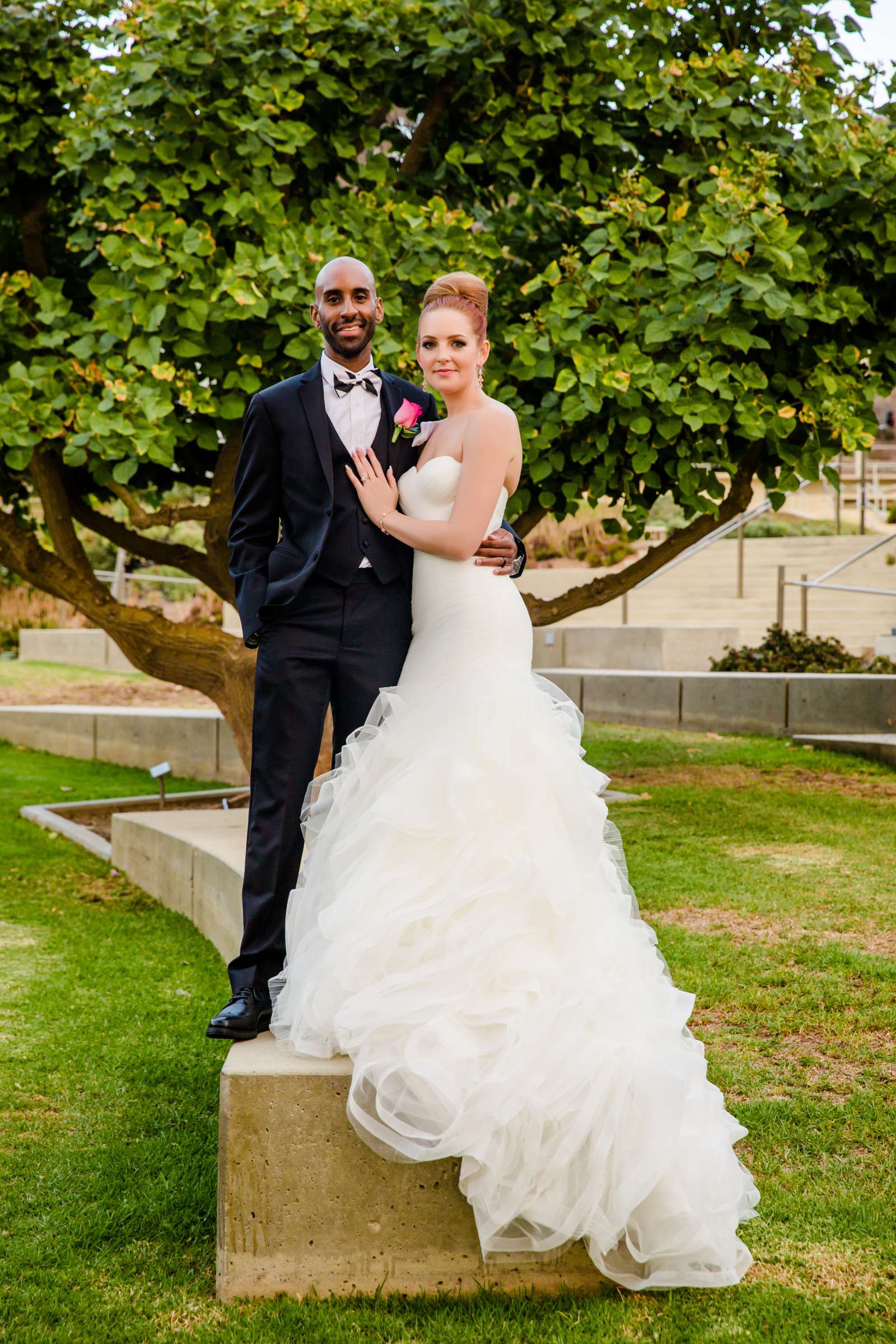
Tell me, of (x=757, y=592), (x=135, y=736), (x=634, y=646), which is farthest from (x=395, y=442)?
(x=757, y=592)

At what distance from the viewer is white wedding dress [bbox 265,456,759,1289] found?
2.53 m

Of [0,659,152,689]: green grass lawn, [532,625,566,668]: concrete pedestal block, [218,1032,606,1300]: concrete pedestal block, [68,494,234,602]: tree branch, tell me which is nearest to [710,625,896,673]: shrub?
[532,625,566,668]: concrete pedestal block

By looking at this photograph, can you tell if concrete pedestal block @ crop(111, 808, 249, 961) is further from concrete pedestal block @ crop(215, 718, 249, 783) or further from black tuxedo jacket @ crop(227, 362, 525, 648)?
concrete pedestal block @ crop(215, 718, 249, 783)

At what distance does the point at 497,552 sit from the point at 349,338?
66 cm

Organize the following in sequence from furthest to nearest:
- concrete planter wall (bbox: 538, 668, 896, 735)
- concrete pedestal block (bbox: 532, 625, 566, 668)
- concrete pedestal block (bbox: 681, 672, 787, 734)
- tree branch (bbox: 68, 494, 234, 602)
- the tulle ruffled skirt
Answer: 1. concrete pedestal block (bbox: 532, 625, 566, 668)
2. concrete pedestal block (bbox: 681, 672, 787, 734)
3. concrete planter wall (bbox: 538, 668, 896, 735)
4. tree branch (bbox: 68, 494, 234, 602)
5. the tulle ruffled skirt

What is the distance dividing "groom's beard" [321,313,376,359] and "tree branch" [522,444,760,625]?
12.1ft

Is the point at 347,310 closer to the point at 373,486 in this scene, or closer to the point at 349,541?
the point at 373,486

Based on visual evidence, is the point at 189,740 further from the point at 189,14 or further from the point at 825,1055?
the point at 825,1055

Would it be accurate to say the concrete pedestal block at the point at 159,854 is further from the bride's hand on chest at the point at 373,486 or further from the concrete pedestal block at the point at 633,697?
the concrete pedestal block at the point at 633,697

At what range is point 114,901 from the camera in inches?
249

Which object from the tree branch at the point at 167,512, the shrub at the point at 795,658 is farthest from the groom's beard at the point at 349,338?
the shrub at the point at 795,658

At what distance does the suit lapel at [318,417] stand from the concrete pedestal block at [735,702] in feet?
27.1

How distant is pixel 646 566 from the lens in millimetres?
7137

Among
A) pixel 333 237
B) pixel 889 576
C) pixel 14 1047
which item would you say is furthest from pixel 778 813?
pixel 889 576
